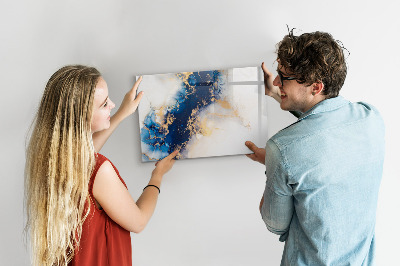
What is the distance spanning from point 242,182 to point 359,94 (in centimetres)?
70

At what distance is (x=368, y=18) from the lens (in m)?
1.74

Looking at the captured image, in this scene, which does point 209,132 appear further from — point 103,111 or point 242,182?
point 103,111

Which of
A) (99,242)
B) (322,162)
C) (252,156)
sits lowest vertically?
(99,242)

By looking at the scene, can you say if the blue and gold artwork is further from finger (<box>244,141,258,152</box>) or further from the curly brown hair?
the curly brown hair

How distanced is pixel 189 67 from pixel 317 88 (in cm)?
69

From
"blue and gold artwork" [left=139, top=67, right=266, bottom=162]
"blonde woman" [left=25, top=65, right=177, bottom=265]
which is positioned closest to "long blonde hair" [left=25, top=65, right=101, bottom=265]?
"blonde woman" [left=25, top=65, right=177, bottom=265]

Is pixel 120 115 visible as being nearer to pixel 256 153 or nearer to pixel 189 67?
pixel 189 67

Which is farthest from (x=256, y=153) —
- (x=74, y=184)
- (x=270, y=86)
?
(x=74, y=184)

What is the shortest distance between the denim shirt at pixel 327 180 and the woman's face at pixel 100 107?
0.59 meters

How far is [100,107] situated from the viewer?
1.31m

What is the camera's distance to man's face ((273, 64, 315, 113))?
4.20ft

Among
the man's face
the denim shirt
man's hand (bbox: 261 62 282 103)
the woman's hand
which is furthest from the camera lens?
man's hand (bbox: 261 62 282 103)

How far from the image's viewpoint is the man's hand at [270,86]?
1.69m

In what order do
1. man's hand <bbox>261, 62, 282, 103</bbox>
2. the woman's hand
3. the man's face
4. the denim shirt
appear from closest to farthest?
1. the denim shirt
2. the man's face
3. the woman's hand
4. man's hand <bbox>261, 62, 282, 103</bbox>
